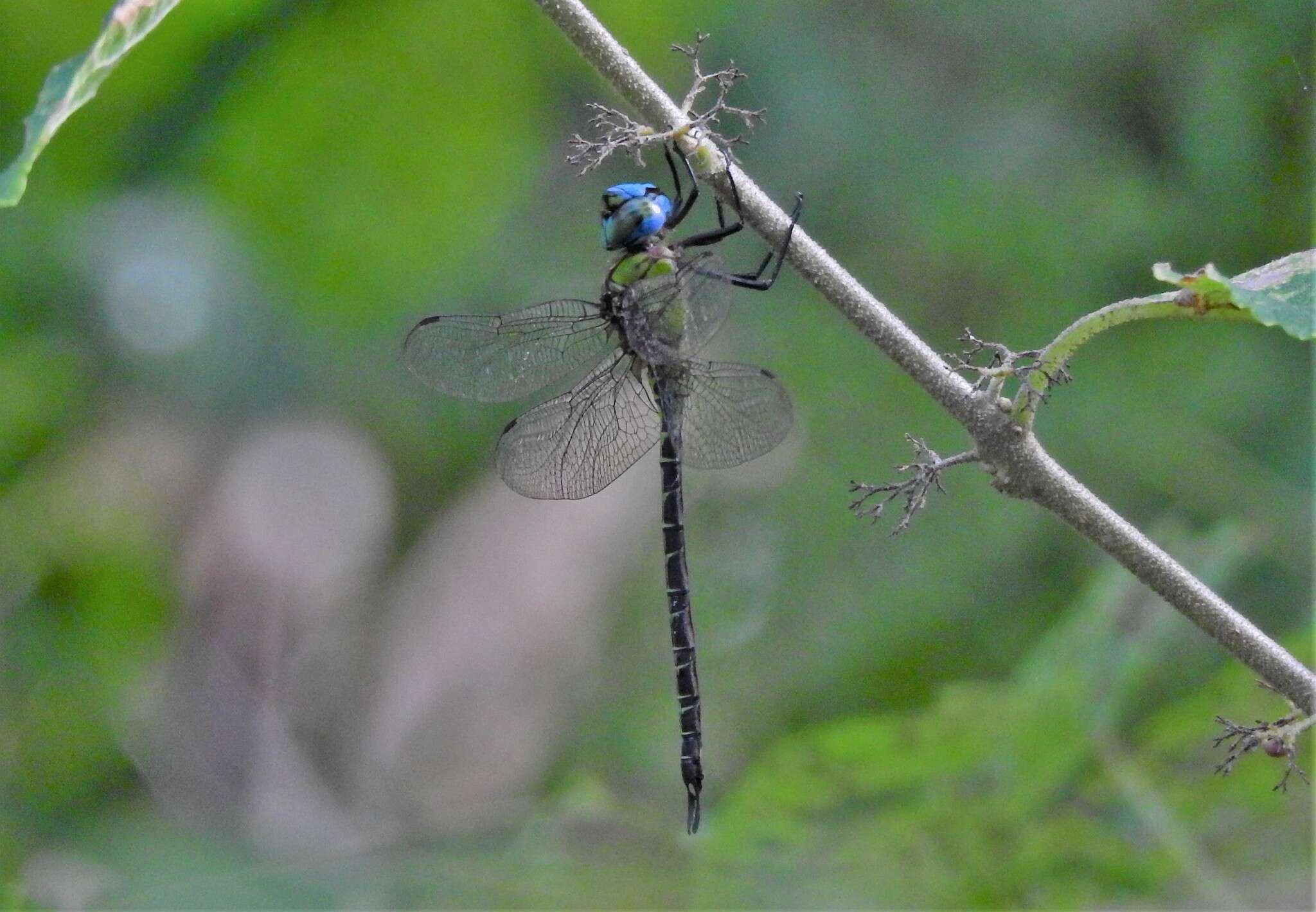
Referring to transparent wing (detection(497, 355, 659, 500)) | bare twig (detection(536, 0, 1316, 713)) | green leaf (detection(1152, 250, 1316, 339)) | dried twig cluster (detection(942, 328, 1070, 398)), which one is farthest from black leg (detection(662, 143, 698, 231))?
green leaf (detection(1152, 250, 1316, 339))

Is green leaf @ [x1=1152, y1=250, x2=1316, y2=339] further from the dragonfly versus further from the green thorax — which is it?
the green thorax

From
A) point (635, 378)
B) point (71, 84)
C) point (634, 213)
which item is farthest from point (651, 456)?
point (71, 84)

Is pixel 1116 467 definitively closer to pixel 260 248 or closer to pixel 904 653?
pixel 904 653

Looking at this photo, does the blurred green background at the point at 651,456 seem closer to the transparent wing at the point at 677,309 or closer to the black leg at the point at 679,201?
the transparent wing at the point at 677,309

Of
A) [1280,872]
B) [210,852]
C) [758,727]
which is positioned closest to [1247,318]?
[1280,872]

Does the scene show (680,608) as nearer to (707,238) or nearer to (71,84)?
(707,238)

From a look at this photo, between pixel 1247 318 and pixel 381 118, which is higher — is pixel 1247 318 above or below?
below
